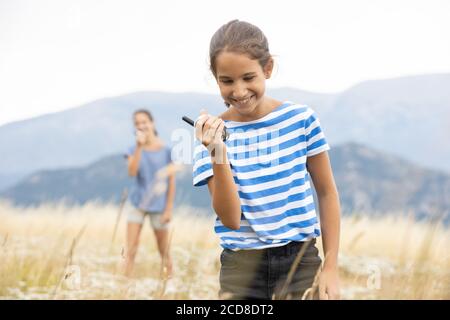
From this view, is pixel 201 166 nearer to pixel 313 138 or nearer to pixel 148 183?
pixel 313 138

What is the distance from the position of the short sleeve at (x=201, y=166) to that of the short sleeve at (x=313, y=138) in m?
0.39

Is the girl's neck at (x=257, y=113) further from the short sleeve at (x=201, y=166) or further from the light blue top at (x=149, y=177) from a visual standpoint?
the light blue top at (x=149, y=177)

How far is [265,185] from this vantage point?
2461 millimetres

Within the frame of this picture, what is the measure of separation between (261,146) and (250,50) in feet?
1.21

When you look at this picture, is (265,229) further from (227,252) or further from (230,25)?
(230,25)

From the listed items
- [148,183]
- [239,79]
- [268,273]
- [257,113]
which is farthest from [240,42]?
[148,183]

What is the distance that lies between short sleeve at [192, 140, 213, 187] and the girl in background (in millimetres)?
3265

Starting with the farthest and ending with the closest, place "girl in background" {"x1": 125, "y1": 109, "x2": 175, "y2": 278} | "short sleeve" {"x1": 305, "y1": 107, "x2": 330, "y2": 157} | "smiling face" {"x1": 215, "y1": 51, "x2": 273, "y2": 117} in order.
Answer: "girl in background" {"x1": 125, "y1": 109, "x2": 175, "y2": 278}, "short sleeve" {"x1": 305, "y1": 107, "x2": 330, "y2": 157}, "smiling face" {"x1": 215, "y1": 51, "x2": 273, "y2": 117}

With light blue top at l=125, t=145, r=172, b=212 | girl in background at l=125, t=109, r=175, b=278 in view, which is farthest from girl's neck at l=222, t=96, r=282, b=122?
light blue top at l=125, t=145, r=172, b=212

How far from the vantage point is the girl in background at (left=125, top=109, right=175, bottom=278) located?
5.94 metres

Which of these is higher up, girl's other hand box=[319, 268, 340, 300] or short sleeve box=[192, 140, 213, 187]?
short sleeve box=[192, 140, 213, 187]

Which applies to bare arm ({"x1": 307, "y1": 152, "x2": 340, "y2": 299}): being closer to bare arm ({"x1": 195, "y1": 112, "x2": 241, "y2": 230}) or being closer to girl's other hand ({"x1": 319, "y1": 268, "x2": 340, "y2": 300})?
girl's other hand ({"x1": 319, "y1": 268, "x2": 340, "y2": 300})

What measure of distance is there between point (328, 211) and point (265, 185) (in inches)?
10.8

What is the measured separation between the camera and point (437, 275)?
3525 mm
